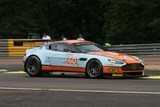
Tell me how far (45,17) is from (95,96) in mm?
52370

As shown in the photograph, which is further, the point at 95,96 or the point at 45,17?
the point at 45,17

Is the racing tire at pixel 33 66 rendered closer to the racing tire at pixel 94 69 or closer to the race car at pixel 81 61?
the race car at pixel 81 61

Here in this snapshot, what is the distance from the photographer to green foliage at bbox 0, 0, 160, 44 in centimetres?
5191

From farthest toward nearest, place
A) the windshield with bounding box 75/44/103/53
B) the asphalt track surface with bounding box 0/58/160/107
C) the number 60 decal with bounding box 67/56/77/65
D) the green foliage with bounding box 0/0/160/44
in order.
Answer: the green foliage with bounding box 0/0/160/44 → the windshield with bounding box 75/44/103/53 → the number 60 decal with bounding box 67/56/77/65 → the asphalt track surface with bounding box 0/58/160/107

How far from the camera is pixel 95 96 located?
1394 centimetres

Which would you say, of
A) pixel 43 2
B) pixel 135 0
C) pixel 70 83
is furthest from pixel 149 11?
pixel 70 83

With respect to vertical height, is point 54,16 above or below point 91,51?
above

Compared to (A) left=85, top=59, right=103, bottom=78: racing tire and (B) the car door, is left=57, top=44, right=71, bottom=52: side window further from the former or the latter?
(A) left=85, top=59, right=103, bottom=78: racing tire

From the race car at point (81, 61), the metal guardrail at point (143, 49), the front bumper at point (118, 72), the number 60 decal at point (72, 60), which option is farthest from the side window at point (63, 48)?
the metal guardrail at point (143, 49)

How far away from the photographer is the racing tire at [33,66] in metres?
21.5

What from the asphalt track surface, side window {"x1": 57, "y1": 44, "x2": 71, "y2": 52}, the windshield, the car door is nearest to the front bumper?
the asphalt track surface

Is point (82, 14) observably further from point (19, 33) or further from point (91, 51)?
point (91, 51)

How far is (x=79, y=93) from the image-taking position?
1474 cm

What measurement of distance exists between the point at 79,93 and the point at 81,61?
565 centimetres
